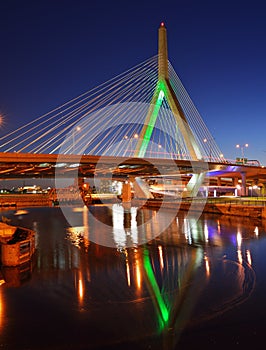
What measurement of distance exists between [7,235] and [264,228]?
53.0 ft

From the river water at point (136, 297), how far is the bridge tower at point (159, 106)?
19000 millimetres

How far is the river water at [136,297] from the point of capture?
6.40m

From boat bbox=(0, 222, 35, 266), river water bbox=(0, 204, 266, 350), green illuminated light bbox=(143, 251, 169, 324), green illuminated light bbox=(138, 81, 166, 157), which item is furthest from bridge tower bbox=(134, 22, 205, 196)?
boat bbox=(0, 222, 35, 266)

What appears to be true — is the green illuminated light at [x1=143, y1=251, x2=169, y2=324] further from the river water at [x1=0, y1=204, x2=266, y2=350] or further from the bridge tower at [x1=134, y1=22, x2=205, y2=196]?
the bridge tower at [x1=134, y1=22, x2=205, y2=196]

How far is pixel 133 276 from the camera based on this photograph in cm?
1049

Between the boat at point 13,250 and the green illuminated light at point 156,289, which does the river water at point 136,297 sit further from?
the boat at point 13,250

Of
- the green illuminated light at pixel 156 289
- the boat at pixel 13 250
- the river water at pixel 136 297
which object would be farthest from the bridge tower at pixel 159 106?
the boat at pixel 13 250

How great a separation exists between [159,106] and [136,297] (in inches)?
1186

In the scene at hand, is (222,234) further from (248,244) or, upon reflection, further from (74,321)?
(74,321)

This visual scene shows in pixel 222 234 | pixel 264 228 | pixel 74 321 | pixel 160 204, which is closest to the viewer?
pixel 74 321

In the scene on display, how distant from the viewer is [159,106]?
119 ft

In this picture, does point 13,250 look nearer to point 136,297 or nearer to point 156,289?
point 136,297

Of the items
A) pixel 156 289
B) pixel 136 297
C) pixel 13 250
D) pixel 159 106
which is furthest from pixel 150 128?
pixel 136 297

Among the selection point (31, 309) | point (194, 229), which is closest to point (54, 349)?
point (31, 309)
